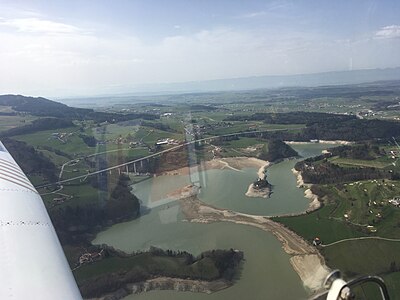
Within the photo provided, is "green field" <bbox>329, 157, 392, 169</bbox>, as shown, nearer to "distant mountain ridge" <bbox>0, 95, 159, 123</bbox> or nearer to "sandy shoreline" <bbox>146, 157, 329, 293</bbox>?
"sandy shoreline" <bbox>146, 157, 329, 293</bbox>

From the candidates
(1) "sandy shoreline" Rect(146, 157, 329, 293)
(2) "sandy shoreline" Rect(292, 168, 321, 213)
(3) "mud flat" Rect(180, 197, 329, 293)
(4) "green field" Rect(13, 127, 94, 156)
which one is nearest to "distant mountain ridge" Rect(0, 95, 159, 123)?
(4) "green field" Rect(13, 127, 94, 156)

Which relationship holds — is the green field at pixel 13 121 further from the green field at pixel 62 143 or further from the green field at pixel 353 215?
the green field at pixel 353 215

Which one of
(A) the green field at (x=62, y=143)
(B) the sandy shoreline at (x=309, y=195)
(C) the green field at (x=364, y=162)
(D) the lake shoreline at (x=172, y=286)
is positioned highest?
(A) the green field at (x=62, y=143)

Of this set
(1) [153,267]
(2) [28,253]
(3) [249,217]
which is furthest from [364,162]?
(2) [28,253]

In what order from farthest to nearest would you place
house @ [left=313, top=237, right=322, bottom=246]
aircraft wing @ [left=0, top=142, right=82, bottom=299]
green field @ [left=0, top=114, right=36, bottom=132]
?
1. green field @ [left=0, top=114, right=36, bottom=132]
2. house @ [left=313, top=237, right=322, bottom=246]
3. aircraft wing @ [left=0, top=142, right=82, bottom=299]

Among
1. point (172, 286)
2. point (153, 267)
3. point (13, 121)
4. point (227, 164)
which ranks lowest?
point (172, 286)

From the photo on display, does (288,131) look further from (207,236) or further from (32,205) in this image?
(32,205)

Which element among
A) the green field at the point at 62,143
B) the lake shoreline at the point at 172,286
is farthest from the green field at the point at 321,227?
the green field at the point at 62,143

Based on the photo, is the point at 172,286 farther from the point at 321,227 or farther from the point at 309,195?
the point at 309,195
